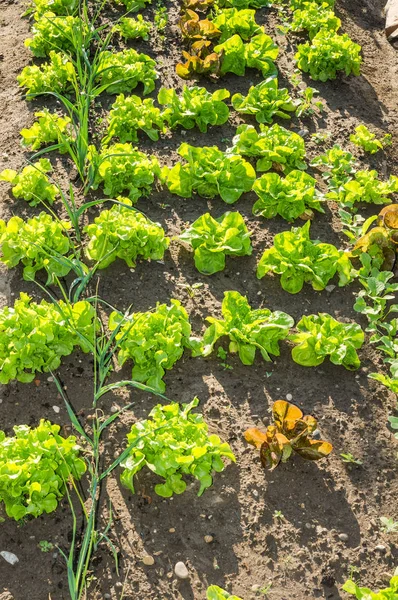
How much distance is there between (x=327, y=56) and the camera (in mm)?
5719

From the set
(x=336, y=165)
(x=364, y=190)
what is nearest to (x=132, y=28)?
(x=336, y=165)

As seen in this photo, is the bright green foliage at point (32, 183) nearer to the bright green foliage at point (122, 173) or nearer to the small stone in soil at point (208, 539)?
the bright green foliage at point (122, 173)

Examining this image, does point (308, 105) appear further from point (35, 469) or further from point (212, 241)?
point (35, 469)

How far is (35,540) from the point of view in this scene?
3172 millimetres

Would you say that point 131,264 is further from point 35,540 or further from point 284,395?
point 35,540

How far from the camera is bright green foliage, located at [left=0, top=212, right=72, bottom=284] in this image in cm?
407

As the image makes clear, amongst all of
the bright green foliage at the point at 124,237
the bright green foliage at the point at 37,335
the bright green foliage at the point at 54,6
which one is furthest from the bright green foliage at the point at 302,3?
the bright green foliage at the point at 37,335

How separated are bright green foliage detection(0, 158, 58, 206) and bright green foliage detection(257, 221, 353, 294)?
1.51 meters

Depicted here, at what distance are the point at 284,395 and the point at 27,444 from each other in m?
1.41

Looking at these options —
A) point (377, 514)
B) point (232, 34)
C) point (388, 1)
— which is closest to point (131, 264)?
point (377, 514)

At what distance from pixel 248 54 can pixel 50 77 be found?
5.42 feet

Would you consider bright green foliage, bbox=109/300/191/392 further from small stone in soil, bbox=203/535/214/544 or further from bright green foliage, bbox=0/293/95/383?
small stone in soil, bbox=203/535/214/544

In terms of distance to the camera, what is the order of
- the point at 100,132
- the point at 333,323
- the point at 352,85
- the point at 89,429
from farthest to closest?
the point at 352,85
the point at 100,132
the point at 333,323
the point at 89,429

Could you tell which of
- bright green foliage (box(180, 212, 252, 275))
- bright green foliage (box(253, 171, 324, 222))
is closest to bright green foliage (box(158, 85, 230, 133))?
bright green foliage (box(253, 171, 324, 222))
